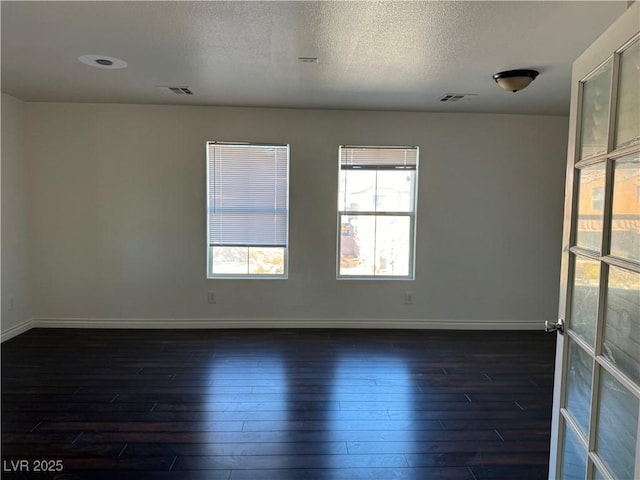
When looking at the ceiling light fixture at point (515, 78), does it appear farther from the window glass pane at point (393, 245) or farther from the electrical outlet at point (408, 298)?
the electrical outlet at point (408, 298)

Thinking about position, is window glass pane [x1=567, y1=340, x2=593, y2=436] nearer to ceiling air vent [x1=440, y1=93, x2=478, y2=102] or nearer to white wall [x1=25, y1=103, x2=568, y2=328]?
ceiling air vent [x1=440, y1=93, x2=478, y2=102]

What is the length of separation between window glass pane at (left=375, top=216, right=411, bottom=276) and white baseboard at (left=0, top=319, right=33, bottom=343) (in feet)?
12.6

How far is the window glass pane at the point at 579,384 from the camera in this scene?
145cm

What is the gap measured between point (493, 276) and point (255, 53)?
3.50m

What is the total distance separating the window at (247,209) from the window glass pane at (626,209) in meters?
3.43

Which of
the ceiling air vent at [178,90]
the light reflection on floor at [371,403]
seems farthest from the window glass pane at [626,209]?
the ceiling air vent at [178,90]

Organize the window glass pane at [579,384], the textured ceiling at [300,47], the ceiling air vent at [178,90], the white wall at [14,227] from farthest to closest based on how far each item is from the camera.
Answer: the white wall at [14,227]
the ceiling air vent at [178,90]
the textured ceiling at [300,47]
the window glass pane at [579,384]

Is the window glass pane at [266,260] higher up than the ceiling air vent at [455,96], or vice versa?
the ceiling air vent at [455,96]

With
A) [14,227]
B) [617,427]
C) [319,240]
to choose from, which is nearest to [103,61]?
[14,227]

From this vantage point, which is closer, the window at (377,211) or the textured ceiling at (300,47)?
the textured ceiling at (300,47)

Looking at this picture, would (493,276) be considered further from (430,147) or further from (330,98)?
(330,98)

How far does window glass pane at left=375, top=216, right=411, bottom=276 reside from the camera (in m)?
4.59

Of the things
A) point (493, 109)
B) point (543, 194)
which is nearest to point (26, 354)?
point (493, 109)

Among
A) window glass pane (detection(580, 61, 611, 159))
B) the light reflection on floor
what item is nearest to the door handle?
window glass pane (detection(580, 61, 611, 159))
